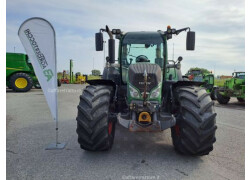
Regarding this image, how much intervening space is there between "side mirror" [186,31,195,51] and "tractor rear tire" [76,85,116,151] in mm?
2301

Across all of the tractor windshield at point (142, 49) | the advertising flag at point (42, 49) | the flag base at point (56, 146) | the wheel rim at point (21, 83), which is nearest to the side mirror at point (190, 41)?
the tractor windshield at point (142, 49)

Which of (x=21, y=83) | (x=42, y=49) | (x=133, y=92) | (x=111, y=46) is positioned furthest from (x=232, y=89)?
(x=21, y=83)

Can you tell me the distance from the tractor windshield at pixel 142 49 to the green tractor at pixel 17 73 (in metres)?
11.4

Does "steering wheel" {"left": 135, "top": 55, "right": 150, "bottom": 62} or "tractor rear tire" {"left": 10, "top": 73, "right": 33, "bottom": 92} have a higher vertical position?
"steering wheel" {"left": 135, "top": 55, "right": 150, "bottom": 62}

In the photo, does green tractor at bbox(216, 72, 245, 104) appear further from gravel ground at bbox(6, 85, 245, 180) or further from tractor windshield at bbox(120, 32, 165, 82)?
tractor windshield at bbox(120, 32, 165, 82)

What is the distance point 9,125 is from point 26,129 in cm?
76

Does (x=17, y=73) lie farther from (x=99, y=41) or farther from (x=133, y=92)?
(x=133, y=92)

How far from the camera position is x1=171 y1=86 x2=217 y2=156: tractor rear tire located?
3.03 m

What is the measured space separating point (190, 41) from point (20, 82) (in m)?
12.8

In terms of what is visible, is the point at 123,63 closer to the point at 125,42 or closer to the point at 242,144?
the point at 125,42

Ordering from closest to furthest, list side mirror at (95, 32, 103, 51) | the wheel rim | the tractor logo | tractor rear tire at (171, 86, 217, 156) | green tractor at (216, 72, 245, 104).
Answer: tractor rear tire at (171, 86, 217, 156)
the tractor logo
side mirror at (95, 32, 103, 51)
green tractor at (216, 72, 245, 104)
the wheel rim

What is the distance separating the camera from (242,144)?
413 centimetres

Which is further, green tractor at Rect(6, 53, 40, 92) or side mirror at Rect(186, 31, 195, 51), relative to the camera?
green tractor at Rect(6, 53, 40, 92)

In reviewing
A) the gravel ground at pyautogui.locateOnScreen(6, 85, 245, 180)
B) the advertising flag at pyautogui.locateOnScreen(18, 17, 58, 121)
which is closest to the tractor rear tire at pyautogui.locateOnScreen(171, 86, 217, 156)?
the gravel ground at pyautogui.locateOnScreen(6, 85, 245, 180)
